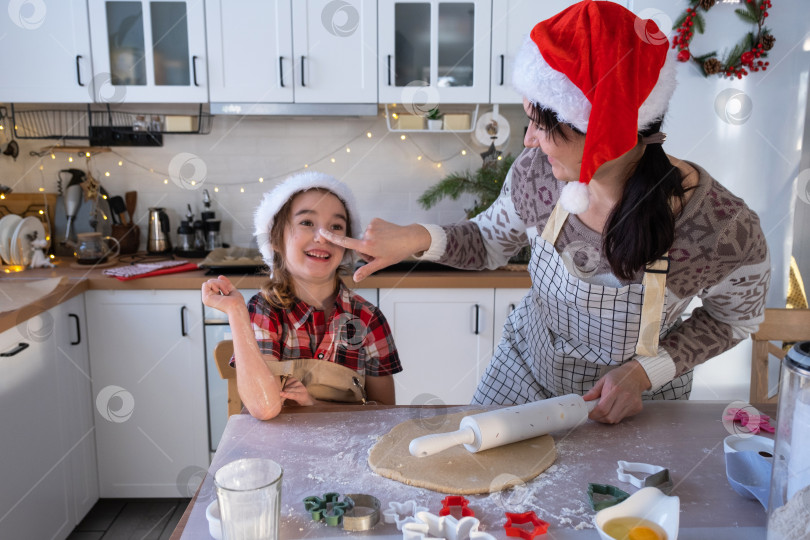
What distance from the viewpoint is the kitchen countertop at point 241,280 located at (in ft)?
7.27

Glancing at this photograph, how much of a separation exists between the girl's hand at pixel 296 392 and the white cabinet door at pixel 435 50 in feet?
5.10

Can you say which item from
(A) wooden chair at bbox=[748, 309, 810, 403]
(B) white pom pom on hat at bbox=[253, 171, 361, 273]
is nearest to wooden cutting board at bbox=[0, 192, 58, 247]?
(B) white pom pom on hat at bbox=[253, 171, 361, 273]

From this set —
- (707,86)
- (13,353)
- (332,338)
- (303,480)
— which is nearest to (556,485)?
(303,480)

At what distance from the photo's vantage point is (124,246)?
2.71 metres

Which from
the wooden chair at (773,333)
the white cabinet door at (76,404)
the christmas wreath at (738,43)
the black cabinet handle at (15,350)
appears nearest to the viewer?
the wooden chair at (773,333)

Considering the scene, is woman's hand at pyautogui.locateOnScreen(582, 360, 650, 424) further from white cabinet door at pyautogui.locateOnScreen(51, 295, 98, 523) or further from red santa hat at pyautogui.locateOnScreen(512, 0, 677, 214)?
white cabinet door at pyautogui.locateOnScreen(51, 295, 98, 523)

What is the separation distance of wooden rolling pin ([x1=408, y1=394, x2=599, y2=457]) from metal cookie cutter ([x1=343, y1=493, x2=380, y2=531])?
0.33 feet

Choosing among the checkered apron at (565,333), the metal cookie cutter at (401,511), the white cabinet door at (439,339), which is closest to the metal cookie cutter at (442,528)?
the metal cookie cutter at (401,511)

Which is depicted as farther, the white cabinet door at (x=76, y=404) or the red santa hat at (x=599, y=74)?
the white cabinet door at (x=76, y=404)

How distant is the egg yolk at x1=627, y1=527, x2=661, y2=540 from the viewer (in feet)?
2.40

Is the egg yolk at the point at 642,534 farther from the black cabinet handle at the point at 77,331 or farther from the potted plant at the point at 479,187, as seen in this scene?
the black cabinet handle at the point at 77,331

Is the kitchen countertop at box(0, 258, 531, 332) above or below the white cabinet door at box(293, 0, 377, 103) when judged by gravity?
below

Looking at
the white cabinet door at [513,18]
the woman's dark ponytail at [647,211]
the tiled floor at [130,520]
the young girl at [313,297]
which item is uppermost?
the white cabinet door at [513,18]

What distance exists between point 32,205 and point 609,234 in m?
2.50
